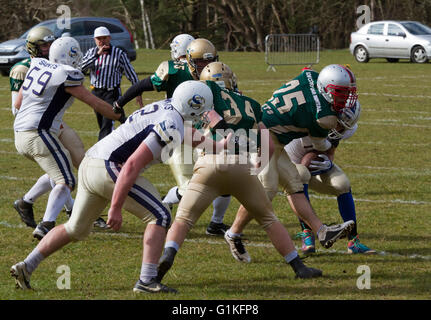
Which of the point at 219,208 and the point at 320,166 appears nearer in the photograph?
the point at 320,166

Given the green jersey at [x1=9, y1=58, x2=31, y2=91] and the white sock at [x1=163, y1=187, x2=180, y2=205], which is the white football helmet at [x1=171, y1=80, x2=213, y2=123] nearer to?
the white sock at [x1=163, y1=187, x2=180, y2=205]

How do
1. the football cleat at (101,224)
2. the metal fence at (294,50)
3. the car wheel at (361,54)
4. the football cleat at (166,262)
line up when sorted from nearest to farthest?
the football cleat at (166,262)
the football cleat at (101,224)
the metal fence at (294,50)
the car wheel at (361,54)

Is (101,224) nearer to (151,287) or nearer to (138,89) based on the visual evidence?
(138,89)

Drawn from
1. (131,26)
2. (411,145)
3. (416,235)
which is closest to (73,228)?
(416,235)

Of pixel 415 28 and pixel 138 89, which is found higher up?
pixel 138 89

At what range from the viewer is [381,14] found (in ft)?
113

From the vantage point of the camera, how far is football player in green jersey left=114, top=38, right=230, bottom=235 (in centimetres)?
644

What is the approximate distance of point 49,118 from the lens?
20.8ft

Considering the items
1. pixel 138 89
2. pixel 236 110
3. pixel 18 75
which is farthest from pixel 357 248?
pixel 18 75

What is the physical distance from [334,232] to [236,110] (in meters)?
1.21

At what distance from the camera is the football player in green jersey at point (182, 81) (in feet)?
21.1

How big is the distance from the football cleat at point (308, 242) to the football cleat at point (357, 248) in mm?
287
